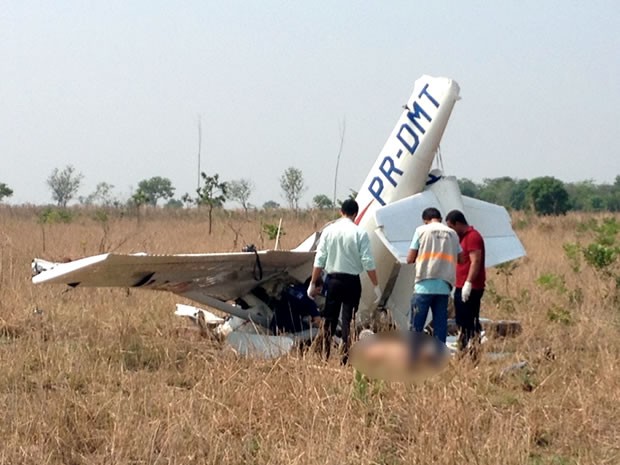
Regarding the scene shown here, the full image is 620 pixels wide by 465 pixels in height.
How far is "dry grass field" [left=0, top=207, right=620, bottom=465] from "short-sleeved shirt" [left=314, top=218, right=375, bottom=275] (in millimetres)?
1320

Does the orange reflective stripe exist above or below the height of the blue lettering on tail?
below

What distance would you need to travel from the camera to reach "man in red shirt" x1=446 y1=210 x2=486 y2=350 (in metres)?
9.12

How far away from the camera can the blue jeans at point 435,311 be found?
8.54m

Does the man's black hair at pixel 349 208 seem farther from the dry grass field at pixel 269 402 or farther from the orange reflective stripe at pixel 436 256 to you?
the dry grass field at pixel 269 402

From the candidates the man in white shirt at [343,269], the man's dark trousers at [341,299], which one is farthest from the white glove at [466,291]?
the man's dark trousers at [341,299]

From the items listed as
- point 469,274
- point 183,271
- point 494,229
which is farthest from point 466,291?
point 183,271

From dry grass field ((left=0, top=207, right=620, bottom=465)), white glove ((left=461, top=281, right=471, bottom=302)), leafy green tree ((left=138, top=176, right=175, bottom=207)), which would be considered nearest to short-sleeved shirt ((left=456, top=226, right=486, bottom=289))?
white glove ((left=461, top=281, right=471, bottom=302))

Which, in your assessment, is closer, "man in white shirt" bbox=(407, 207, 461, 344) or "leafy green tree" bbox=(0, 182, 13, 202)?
"man in white shirt" bbox=(407, 207, 461, 344)

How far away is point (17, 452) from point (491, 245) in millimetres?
6458

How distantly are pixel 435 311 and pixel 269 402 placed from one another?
2.96 m

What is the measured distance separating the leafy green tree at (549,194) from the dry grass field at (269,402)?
3850cm

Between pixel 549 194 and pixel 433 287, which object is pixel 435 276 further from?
pixel 549 194

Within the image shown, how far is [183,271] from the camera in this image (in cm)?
879

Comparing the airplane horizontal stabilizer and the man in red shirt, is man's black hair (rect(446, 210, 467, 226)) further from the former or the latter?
the airplane horizontal stabilizer
